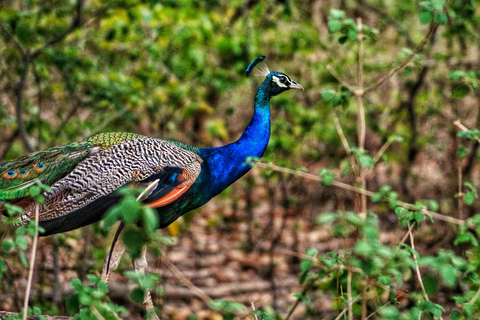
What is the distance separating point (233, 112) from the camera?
484 cm

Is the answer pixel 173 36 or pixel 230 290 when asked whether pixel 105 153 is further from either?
pixel 230 290

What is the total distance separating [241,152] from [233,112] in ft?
6.85

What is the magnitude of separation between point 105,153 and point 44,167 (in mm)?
271

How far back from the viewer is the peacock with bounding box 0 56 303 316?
251 cm

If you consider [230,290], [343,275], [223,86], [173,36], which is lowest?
[230,290]

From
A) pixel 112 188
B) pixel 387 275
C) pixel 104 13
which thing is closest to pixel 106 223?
pixel 387 275

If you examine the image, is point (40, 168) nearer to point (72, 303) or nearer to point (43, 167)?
point (43, 167)

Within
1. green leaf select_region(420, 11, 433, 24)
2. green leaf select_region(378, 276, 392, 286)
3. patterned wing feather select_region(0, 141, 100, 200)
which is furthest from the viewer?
patterned wing feather select_region(0, 141, 100, 200)

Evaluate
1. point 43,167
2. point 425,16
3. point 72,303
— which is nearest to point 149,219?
point 72,303

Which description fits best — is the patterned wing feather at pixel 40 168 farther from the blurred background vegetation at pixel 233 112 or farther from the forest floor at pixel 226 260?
the forest floor at pixel 226 260

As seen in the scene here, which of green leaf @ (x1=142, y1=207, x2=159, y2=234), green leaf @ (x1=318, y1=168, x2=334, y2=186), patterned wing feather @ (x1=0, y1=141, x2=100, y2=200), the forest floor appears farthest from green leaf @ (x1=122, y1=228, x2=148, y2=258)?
the forest floor

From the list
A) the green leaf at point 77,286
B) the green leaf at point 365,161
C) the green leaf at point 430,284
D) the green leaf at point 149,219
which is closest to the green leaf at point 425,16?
the green leaf at point 365,161

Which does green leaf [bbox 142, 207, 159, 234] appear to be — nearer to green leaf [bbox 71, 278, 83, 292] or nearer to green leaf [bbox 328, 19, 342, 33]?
green leaf [bbox 71, 278, 83, 292]

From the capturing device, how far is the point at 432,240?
16.1 feet
